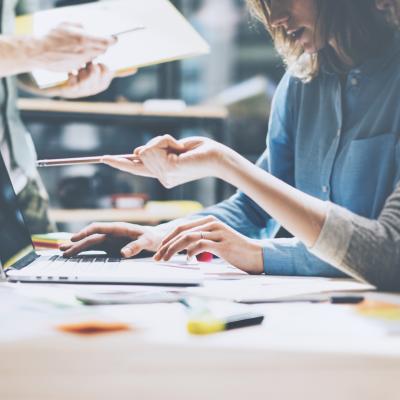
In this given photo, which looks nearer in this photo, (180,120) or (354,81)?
(354,81)

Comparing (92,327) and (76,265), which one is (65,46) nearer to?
(76,265)

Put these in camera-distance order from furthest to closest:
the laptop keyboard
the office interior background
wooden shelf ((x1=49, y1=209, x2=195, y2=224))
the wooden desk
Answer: the office interior background → wooden shelf ((x1=49, y1=209, x2=195, y2=224)) → the laptop keyboard → the wooden desk

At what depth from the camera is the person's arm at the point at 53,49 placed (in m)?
1.02

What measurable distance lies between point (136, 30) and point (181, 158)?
420 mm

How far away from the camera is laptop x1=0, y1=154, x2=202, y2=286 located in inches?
35.5

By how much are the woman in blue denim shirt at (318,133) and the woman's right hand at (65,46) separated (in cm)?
20

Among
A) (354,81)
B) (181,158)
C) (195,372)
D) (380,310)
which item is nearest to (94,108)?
(354,81)

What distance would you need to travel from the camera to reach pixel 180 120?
8.76ft

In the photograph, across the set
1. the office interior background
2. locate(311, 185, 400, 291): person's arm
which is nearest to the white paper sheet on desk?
locate(311, 185, 400, 291): person's arm

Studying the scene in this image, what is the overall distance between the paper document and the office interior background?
0.93m

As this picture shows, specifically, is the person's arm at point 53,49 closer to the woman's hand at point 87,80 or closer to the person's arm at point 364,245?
the woman's hand at point 87,80

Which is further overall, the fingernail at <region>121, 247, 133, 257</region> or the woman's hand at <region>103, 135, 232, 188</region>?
the fingernail at <region>121, 247, 133, 257</region>

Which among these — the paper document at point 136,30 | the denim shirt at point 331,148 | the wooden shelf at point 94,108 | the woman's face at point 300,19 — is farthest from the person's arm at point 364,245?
the wooden shelf at point 94,108

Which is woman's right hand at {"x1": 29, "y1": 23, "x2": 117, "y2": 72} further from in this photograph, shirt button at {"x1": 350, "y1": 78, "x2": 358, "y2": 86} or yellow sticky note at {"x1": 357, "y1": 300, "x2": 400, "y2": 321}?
yellow sticky note at {"x1": 357, "y1": 300, "x2": 400, "y2": 321}
